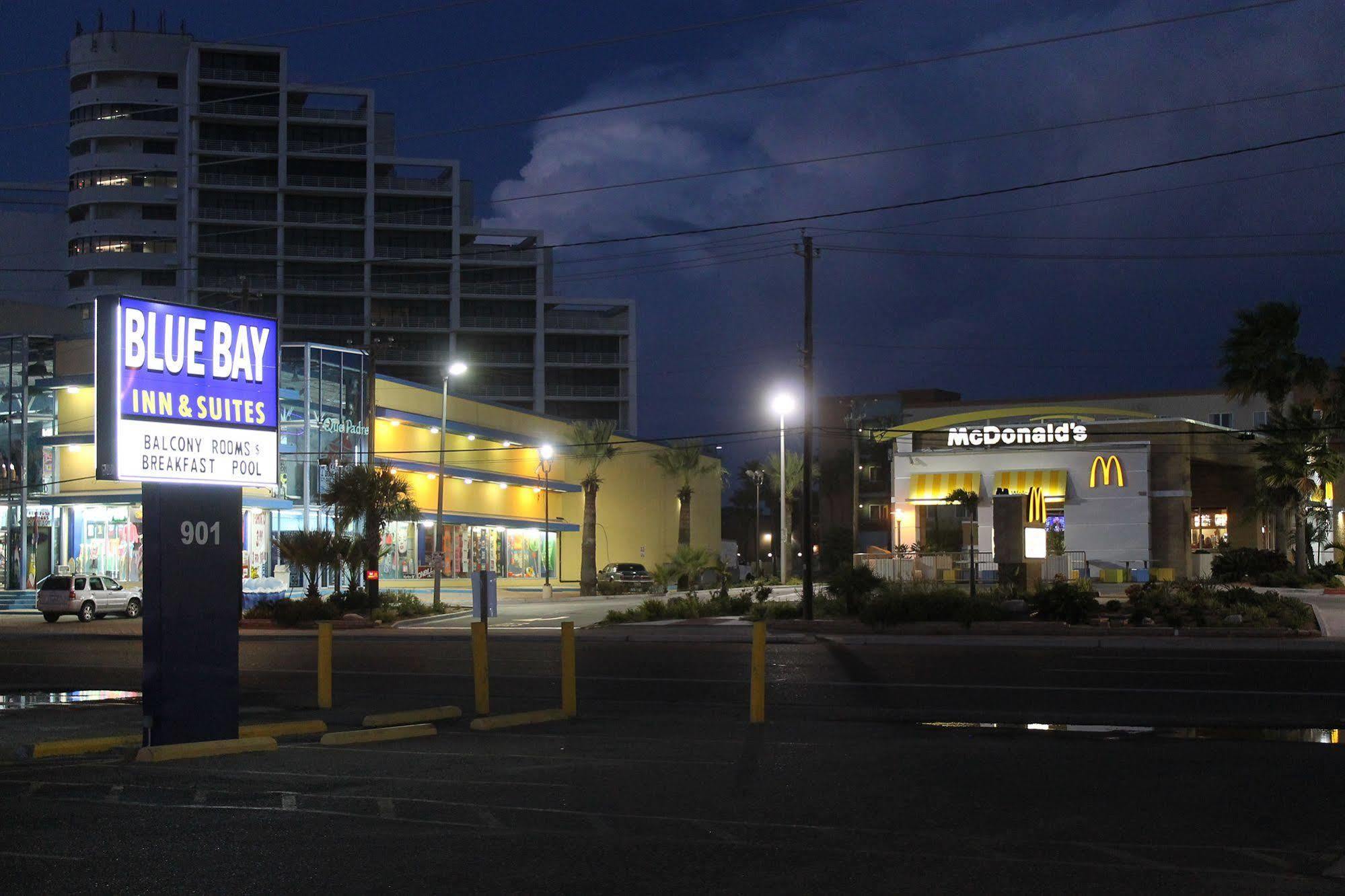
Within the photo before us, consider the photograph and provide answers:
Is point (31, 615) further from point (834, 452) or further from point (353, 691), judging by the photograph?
point (834, 452)

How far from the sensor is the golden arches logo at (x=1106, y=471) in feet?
186

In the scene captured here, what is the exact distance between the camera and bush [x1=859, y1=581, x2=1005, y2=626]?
32.2m

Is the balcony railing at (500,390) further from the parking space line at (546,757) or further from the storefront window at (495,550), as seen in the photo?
the parking space line at (546,757)

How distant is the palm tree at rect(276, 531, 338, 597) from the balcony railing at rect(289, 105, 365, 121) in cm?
7156

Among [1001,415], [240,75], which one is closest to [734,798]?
[1001,415]

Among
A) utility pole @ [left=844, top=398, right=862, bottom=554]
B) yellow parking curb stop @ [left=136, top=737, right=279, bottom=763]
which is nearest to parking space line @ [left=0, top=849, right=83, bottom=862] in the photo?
yellow parking curb stop @ [left=136, top=737, right=279, bottom=763]

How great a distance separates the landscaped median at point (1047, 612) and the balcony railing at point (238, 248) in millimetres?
76605

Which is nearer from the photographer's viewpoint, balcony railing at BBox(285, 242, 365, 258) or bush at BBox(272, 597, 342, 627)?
bush at BBox(272, 597, 342, 627)

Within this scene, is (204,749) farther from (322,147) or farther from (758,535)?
(322,147)

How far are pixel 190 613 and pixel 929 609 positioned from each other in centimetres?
2338

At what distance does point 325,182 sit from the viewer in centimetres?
10481

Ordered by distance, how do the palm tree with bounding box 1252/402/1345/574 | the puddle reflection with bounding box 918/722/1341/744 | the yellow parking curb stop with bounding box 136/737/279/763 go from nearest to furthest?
the yellow parking curb stop with bounding box 136/737/279/763, the puddle reflection with bounding box 918/722/1341/744, the palm tree with bounding box 1252/402/1345/574

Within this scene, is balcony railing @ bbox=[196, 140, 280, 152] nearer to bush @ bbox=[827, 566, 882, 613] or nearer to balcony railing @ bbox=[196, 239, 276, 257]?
balcony railing @ bbox=[196, 239, 276, 257]

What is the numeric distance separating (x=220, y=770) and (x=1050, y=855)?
7069 mm
